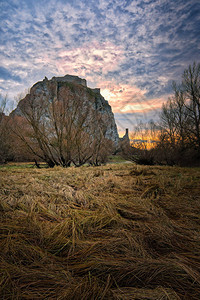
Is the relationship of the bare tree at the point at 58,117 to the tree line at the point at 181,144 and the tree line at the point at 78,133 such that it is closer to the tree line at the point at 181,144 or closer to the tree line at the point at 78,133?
the tree line at the point at 78,133

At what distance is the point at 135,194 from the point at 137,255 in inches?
56.9

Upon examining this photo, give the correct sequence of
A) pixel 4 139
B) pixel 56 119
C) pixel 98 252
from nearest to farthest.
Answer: pixel 98 252
pixel 56 119
pixel 4 139

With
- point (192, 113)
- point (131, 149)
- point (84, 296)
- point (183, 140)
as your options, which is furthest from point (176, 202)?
point (192, 113)

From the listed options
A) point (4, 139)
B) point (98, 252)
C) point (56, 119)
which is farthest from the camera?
point (4, 139)

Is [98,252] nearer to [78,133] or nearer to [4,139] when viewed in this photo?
[78,133]

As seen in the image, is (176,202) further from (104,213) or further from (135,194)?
(104,213)

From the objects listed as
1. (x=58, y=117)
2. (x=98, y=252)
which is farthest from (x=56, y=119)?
(x=98, y=252)

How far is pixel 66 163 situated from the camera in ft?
31.0

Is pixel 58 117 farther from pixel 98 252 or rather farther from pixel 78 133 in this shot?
pixel 98 252

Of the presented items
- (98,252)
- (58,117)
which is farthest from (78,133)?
(98,252)

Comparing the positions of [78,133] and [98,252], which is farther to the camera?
[78,133]

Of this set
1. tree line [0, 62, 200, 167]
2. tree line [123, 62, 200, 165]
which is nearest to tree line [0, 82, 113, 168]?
tree line [0, 62, 200, 167]

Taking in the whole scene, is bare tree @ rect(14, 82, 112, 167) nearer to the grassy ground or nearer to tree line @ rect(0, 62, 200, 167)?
tree line @ rect(0, 62, 200, 167)

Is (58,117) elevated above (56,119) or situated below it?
above
